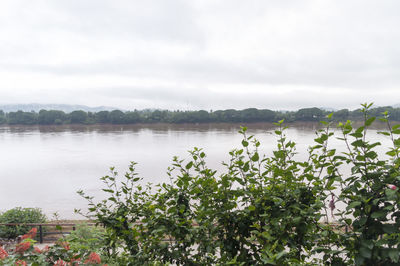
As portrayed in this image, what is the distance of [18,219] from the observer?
9320 mm

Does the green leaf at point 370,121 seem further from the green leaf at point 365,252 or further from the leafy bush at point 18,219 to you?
the leafy bush at point 18,219

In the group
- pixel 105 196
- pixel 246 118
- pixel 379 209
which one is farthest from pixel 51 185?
pixel 246 118

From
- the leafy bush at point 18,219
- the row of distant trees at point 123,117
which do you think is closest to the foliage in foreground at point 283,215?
the leafy bush at point 18,219

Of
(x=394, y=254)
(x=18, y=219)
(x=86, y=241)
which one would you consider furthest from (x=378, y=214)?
(x=18, y=219)

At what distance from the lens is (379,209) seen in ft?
4.80

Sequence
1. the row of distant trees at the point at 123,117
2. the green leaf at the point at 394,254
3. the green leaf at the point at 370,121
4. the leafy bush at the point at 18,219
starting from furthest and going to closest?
the row of distant trees at the point at 123,117 < the leafy bush at the point at 18,219 < the green leaf at the point at 370,121 < the green leaf at the point at 394,254

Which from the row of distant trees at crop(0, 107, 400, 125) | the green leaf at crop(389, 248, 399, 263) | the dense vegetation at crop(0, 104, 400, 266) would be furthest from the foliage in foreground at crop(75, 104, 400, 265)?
the row of distant trees at crop(0, 107, 400, 125)

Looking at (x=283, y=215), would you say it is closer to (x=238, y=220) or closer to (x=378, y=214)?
(x=238, y=220)

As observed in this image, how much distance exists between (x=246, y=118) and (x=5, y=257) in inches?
3181

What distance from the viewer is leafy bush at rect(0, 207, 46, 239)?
8750 millimetres

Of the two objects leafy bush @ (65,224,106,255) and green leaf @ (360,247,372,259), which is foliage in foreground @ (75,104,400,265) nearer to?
green leaf @ (360,247,372,259)

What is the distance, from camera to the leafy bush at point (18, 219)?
8.75 metres

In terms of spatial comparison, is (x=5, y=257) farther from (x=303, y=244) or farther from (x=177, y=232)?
(x=303, y=244)

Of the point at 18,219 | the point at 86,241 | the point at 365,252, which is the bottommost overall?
the point at 18,219
